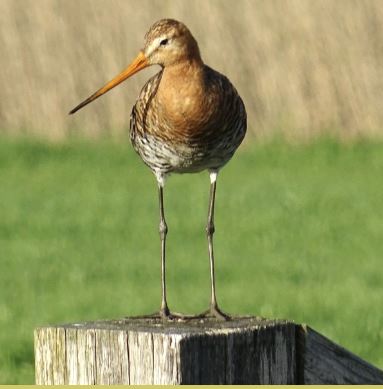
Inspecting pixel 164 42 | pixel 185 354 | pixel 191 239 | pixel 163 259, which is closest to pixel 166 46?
pixel 164 42

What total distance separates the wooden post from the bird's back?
5.48 feet

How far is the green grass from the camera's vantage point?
9.83 m

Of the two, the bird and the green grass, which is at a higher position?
the bird

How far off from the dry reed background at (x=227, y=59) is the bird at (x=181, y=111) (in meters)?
11.3

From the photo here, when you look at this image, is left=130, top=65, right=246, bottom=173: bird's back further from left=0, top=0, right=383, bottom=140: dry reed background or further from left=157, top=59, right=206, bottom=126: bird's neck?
left=0, top=0, right=383, bottom=140: dry reed background

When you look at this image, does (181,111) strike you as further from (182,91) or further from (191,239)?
(191,239)

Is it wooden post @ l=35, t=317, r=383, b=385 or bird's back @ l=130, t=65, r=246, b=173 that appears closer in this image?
wooden post @ l=35, t=317, r=383, b=385

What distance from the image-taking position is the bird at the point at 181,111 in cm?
531

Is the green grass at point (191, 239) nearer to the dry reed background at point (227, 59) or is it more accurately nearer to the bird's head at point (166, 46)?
the dry reed background at point (227, 59)

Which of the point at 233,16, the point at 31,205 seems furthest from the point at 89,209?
the point at 233,16

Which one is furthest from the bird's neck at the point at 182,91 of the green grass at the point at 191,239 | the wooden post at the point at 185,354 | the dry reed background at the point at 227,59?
the dry reed background at the point at 227,59

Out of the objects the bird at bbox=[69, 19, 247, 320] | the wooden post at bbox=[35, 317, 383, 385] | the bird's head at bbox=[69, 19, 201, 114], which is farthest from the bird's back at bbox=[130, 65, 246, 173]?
the wooden post at bbox=[35, 317, 383, 385]

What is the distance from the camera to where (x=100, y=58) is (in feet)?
57.3

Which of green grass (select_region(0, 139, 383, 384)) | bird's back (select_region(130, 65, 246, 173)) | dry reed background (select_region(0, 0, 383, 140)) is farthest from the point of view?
dry reed background (select_region(0, 0, 383, 140))
